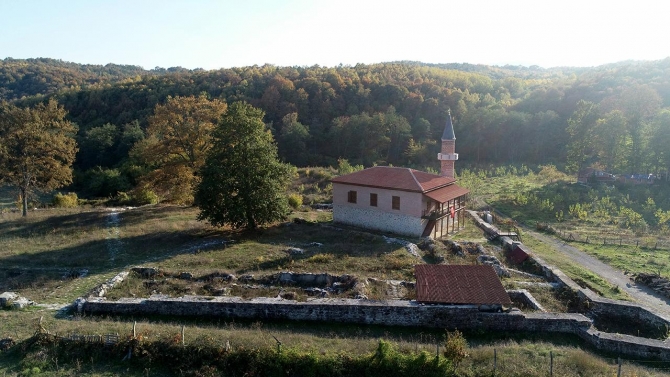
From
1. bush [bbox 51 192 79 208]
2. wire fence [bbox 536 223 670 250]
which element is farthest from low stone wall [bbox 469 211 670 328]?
bush [bbox 51 192 79 208]

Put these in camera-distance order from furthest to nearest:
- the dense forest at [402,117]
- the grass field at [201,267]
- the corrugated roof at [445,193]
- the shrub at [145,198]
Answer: the dense forest at [402,117]
the shrub at [145,198]
the corrugated roof at [445,193]
the grass field at [201,267]

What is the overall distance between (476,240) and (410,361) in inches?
680

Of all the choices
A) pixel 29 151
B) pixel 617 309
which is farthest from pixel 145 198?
pixel 617 309


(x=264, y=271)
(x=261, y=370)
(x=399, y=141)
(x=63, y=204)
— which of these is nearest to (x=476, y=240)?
(x=264, y=271)

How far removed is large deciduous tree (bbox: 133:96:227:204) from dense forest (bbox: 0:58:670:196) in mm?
18502

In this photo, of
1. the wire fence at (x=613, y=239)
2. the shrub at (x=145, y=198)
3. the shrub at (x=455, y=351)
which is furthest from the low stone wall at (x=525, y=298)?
the shrub at (x=145, y=198)

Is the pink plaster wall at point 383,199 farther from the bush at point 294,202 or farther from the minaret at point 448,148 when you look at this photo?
the minaret at point 448,148

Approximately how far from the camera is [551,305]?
1744 cm

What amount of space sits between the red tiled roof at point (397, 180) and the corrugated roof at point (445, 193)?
33 cm

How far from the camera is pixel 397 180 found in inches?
1110

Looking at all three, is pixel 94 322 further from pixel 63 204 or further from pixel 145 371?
pixel 63 204

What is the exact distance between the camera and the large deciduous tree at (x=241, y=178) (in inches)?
1000

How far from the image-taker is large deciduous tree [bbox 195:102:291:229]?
25.4 metres

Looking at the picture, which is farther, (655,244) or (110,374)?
(655,244)
